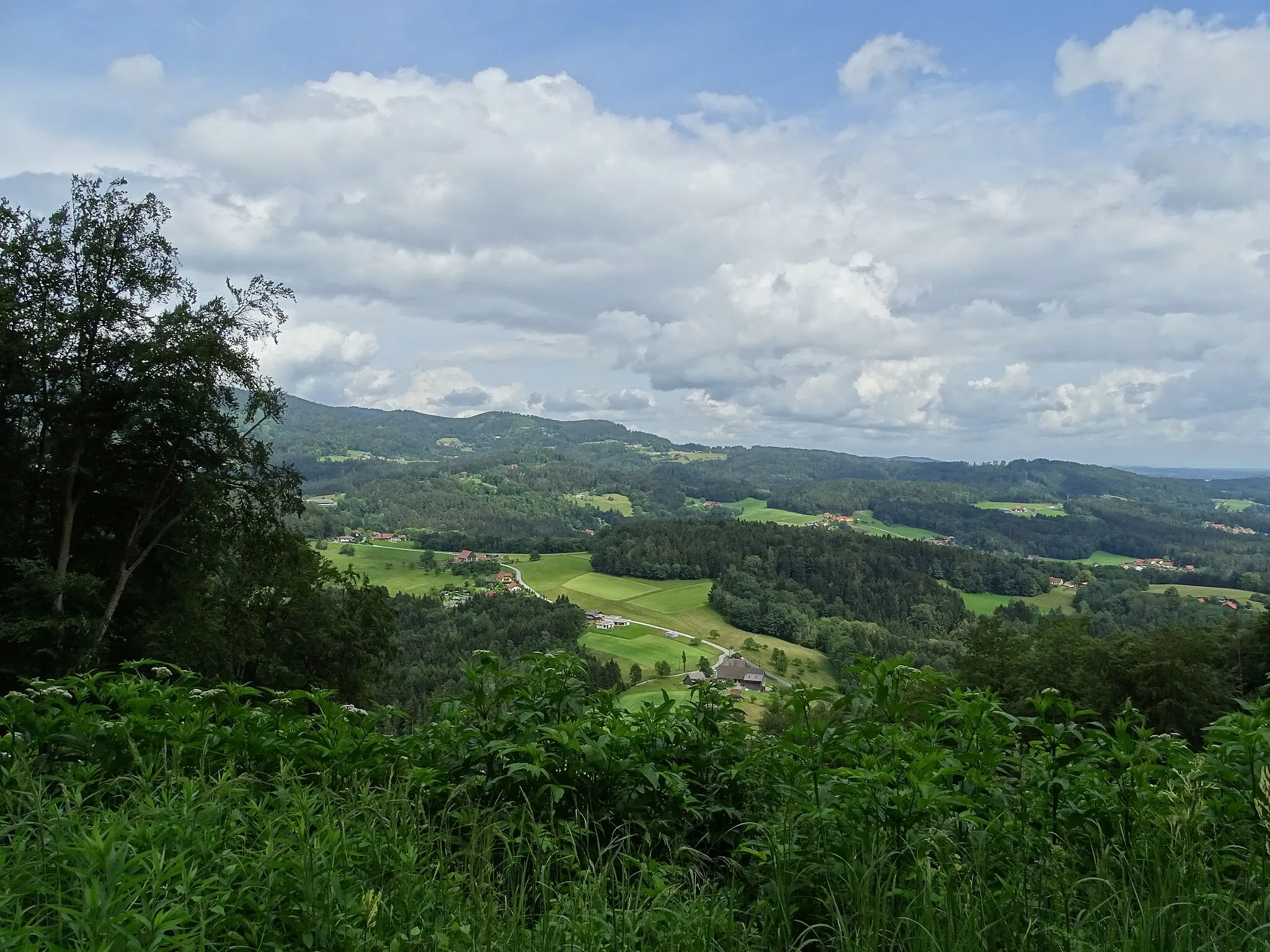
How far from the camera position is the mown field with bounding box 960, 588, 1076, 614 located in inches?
3602

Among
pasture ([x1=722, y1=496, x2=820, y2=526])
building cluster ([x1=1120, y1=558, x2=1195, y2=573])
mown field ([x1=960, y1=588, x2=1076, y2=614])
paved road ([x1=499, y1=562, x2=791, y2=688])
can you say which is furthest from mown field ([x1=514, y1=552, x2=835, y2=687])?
building cluster ([x1=1120, y1=558, x2=1195, y2=573])

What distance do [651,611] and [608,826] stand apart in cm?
8308

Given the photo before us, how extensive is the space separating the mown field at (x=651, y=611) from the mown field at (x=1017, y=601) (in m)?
30.7

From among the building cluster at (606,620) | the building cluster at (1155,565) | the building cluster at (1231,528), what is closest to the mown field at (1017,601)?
the building cluster at (1155,565)

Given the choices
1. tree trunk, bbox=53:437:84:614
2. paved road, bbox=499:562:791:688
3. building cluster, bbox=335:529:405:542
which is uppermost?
tree trunk, bbox=53:437:84:614

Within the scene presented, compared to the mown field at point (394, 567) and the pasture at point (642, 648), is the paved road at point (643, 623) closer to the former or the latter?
the pasture at point (642, 648)

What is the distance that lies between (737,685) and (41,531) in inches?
693

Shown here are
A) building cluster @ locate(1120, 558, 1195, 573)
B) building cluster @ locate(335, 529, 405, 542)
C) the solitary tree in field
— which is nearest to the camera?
the solitary tree in field

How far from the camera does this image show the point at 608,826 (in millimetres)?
3354

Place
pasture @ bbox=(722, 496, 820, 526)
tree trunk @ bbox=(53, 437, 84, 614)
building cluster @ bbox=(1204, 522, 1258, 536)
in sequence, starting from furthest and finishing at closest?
pasture @ bbox=(722, 496, 820, 526)
building cluster @ bbox=(1204, 522, 1258, 536)
tree trunk @ bbox=(53, 437, 84, 614)

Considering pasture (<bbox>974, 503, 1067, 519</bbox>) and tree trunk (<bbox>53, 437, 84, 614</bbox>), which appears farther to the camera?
pasture (<bbox>974, 503, 1067, 519</bbox>)

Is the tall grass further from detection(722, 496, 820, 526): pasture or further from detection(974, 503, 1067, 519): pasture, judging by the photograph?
detection(974, 503, 1067, 519): pasture

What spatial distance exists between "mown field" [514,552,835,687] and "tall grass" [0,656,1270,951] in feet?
154

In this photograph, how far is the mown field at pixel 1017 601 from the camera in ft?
300
